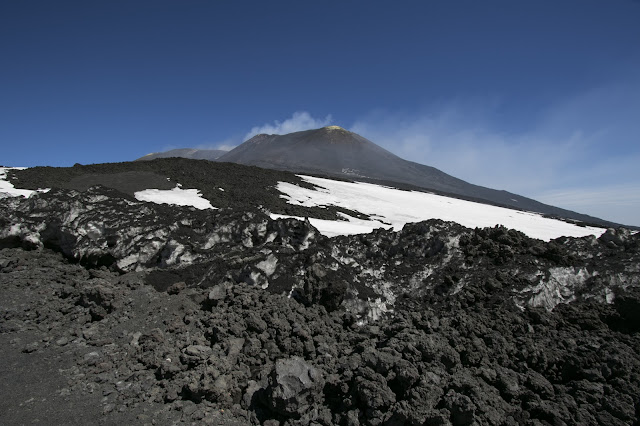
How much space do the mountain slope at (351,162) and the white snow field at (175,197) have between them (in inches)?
1787

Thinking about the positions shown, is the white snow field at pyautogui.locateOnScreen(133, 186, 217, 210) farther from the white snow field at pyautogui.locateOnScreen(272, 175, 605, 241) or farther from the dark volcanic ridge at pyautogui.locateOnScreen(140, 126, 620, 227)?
the dark volcanic ridge at pyautogui.locateOnScreen(140, 126, 620, 227)

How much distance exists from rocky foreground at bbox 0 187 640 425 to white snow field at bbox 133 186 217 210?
6.02 meters

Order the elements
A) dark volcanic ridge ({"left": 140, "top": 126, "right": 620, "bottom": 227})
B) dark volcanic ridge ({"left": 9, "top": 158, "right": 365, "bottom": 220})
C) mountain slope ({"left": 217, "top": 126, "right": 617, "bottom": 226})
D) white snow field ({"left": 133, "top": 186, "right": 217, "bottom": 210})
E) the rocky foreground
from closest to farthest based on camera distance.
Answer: the rocky foreground < white snow field ({"left": 133, "top": 186, "right": 217, "bottom": 210}) < dark volcanic ridge ({"left": 9, "top": 158, "right": 365, "bottom": 220}) < dark volcanic ridge ({"left": 140, "top": 126, "right": 620, "bottom": 227}) < mountain slope ({"left": 217, "top": 126, "right": 617, "bottom": 226})

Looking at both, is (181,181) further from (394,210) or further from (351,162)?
(351,162)

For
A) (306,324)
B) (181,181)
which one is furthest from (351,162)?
(306,324)

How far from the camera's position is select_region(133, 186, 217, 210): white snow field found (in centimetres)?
1462

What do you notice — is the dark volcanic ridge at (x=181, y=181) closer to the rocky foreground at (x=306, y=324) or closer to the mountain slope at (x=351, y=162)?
the rocky foreground at (x=306, y=324)

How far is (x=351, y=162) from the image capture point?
91750 millimetres

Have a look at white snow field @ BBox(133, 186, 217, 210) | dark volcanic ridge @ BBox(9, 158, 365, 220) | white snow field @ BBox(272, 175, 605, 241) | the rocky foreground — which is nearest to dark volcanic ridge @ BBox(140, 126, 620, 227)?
white snow field @ BBox(272, 175, 605, 241)

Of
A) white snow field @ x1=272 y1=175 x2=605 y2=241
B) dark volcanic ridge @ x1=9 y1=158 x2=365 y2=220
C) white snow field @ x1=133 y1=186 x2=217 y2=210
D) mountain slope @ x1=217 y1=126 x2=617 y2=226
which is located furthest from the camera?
mountain slope @ x1=217 y1=126 x2=617 y2=226

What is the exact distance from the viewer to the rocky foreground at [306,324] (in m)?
3.73

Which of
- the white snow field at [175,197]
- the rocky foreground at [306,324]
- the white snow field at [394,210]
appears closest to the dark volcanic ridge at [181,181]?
the white snow field at [175,197]

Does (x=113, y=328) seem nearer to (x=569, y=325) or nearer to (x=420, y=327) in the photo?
(x=420, y=327)

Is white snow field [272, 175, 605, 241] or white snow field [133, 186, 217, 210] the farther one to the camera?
white snow field [272, 175, 605, 241]
